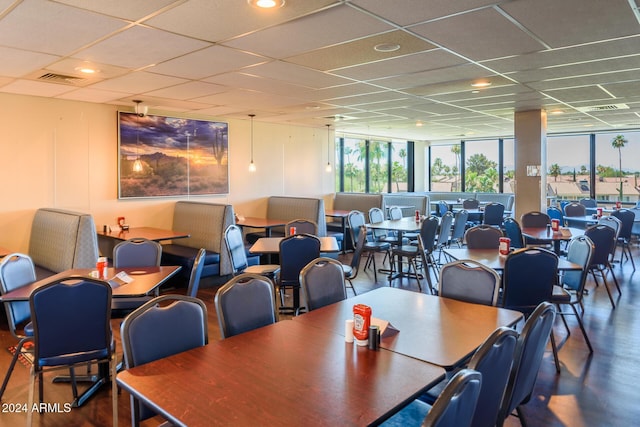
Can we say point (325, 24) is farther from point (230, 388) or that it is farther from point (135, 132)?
point (135, 132)

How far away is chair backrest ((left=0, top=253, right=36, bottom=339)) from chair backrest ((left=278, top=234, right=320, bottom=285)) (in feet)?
7.24

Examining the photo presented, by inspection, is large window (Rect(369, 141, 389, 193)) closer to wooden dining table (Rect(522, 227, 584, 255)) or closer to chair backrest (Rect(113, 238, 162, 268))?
wooden dining table (Rect(522, 227, 584, 255))

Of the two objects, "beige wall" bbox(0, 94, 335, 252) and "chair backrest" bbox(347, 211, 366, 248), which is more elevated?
"beige wall" bbox(0, 94, 335, 252)

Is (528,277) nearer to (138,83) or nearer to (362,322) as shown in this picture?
(362,322)

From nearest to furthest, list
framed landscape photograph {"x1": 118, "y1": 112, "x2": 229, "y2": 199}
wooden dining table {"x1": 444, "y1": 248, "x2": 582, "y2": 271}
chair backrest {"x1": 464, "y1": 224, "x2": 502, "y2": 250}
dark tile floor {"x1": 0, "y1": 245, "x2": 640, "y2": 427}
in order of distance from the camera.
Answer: dark tile floor {"x1": 0, "y1": 245, "x2": 640, "y2": 427} → wooden dining table {"x1": 444, "y1": 248, "x2": 582, "y2": 271} → chair backrest {"x1": 464, "y1": 224, "x2": 502, "y2": 250} → framed landscape photograph {"x1": 118, "y1": 112, "x2": 229, "y2": 199}

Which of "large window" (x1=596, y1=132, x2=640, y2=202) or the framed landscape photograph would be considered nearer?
Result: the framed landscape photograph

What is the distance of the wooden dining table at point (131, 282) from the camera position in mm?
3158

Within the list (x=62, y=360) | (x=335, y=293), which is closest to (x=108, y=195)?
(x=62, y=360)

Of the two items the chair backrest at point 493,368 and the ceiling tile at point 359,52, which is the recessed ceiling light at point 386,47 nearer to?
the ceiling tile at point 359,52

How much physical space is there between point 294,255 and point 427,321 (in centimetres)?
214

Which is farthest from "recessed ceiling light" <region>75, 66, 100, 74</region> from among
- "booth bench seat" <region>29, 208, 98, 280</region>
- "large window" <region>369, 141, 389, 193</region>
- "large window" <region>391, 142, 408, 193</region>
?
"large window" <region>391, 142, 408, 193</region>

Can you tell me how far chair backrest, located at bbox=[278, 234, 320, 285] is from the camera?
4441 mm

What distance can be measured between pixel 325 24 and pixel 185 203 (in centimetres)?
471

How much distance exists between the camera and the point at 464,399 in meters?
1.39
